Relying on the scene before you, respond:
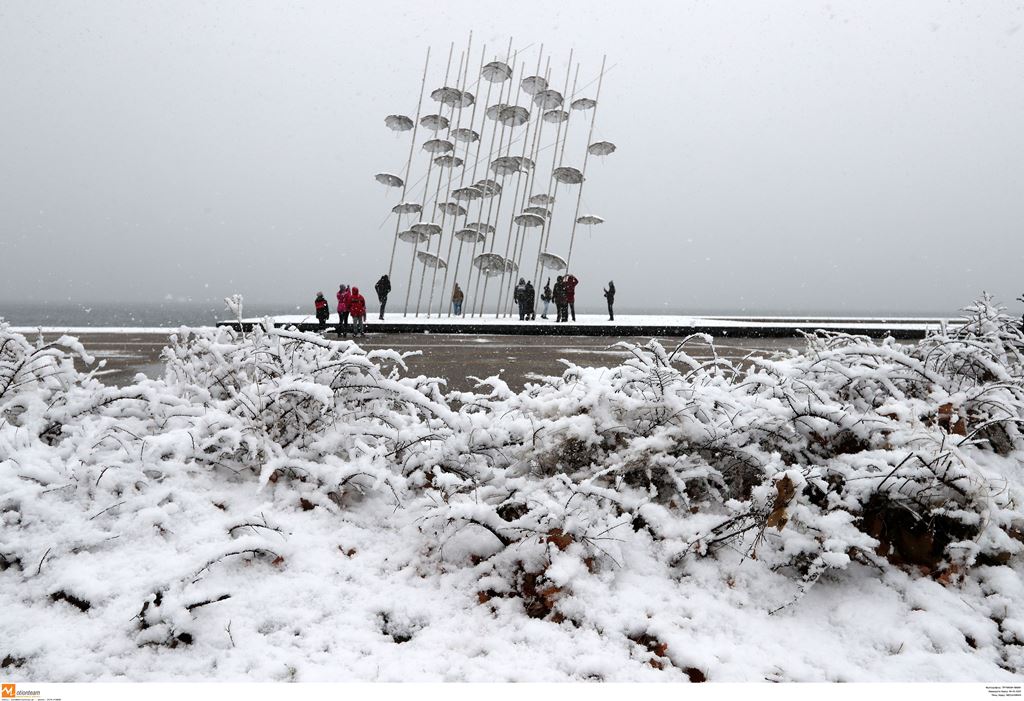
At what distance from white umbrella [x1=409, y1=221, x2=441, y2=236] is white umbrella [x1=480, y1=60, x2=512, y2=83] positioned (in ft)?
20.0

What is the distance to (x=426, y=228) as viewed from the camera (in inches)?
913

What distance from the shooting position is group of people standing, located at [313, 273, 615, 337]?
1677 cm

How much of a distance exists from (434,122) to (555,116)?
4.95m

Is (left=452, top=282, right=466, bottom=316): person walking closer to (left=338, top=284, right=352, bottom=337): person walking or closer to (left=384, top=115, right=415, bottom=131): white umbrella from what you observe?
(left=384, top=115, right=415, bottom=131): white umbrella

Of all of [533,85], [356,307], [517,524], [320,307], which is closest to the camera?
[517,524]

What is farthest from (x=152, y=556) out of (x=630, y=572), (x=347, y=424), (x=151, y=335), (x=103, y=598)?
(x=151, y=335)

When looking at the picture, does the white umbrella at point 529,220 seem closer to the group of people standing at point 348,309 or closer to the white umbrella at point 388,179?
the white umbrella at point 388,179

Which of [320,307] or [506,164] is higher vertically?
[506,164]

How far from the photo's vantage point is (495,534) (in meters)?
2.32

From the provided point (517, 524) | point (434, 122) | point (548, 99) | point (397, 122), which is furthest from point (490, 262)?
point (517, 524)

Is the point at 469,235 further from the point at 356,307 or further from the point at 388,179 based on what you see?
the point at 356,307

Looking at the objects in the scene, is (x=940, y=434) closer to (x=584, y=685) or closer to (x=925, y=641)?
A: (x=925, y=641)

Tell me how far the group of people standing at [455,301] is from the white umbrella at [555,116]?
6473mm

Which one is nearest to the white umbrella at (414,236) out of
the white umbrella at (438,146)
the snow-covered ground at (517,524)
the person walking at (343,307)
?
the white umbrella at (438,146)
